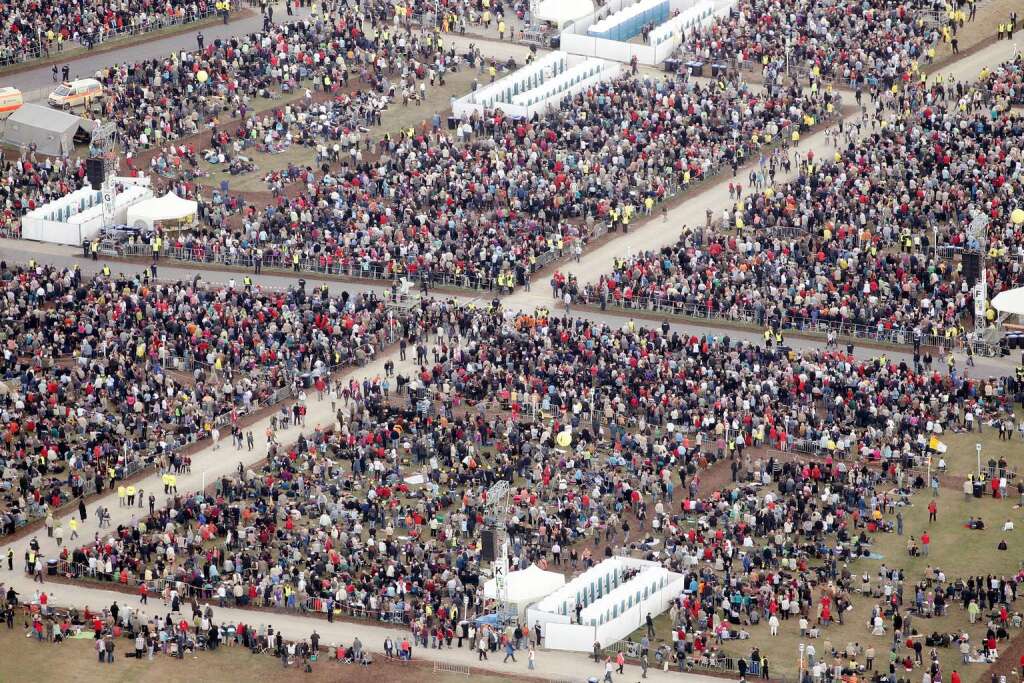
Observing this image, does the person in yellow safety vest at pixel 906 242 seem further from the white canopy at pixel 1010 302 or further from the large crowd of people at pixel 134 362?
the large crowd of people at pixel 134 362

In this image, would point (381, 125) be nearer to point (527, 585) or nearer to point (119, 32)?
point (119, 32)

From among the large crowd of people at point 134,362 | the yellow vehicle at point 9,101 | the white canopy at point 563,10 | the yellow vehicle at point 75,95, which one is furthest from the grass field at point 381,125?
the large crowd of people at point 134,362

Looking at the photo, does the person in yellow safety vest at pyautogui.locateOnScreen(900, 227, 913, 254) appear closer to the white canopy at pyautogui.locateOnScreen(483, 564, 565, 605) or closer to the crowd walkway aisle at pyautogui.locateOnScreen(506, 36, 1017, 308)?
the crowd walkway aisle at pyautogui.locateOnScreen(506, 36, 1017, 308)

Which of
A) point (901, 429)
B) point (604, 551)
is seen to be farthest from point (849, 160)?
point (604, 551)

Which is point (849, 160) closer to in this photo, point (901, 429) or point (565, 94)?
point (565, 94)

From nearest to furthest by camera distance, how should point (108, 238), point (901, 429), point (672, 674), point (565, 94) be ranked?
point (672, 674)
point (901, 429)
point (108, 238)
point (565, 94)

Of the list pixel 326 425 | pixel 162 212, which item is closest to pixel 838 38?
pixel 162 212
